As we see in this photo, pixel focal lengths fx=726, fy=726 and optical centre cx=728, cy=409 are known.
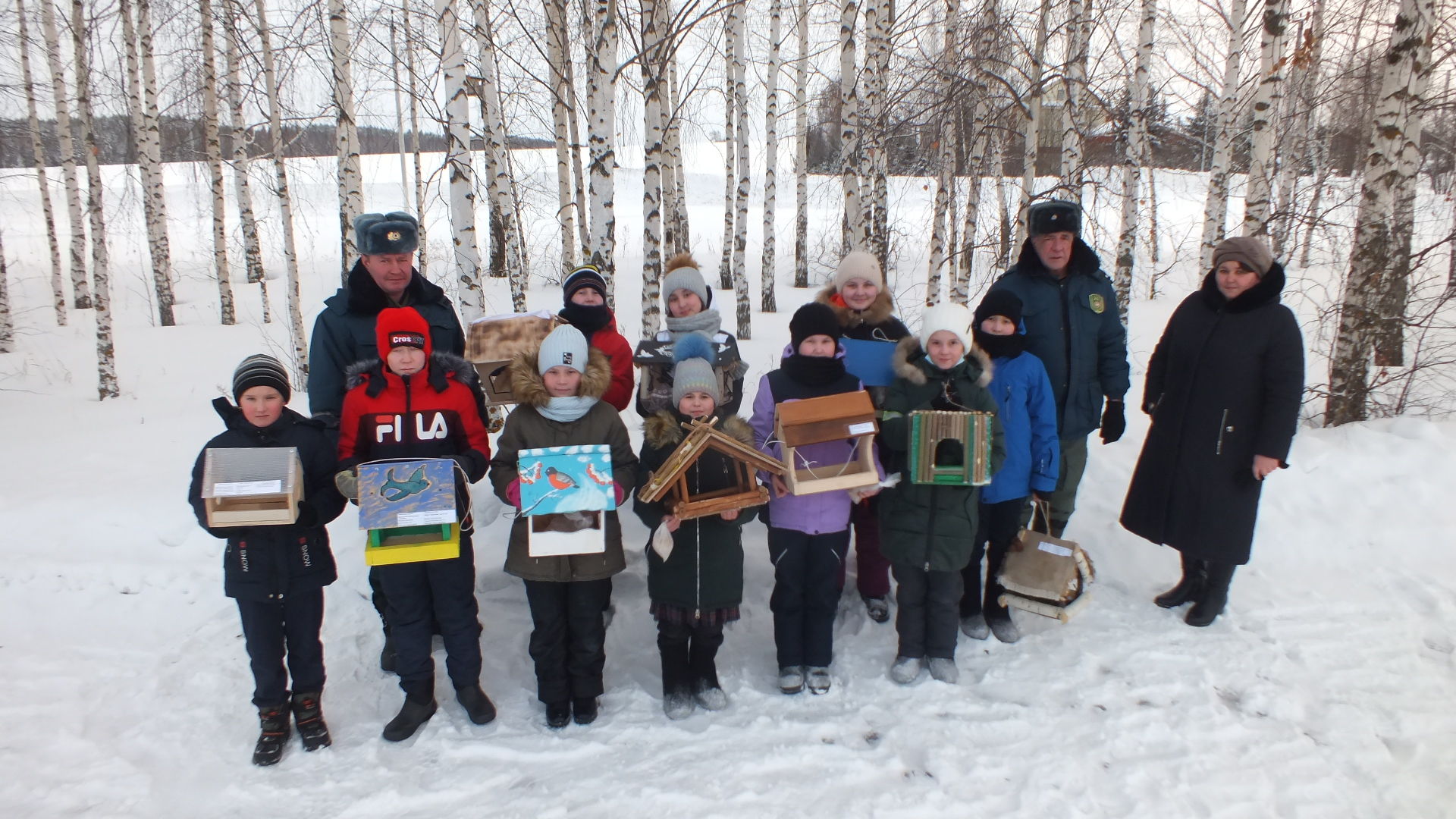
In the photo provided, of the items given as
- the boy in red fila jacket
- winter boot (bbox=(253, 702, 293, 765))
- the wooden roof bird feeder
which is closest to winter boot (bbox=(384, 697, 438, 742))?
the boy in red fila jacket

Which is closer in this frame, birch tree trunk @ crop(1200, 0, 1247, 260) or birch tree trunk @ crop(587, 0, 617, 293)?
birch tree trunk @ crop(587, 0, 617, 293)

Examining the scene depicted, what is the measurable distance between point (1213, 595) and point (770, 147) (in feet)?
38.5

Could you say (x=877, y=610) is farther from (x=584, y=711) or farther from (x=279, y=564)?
(x=279, y=564)

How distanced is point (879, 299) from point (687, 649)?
2.15 metres

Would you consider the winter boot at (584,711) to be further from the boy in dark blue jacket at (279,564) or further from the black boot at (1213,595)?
the black boot at (1213,595)

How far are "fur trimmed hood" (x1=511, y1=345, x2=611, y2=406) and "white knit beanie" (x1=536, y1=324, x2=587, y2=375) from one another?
0.17ft

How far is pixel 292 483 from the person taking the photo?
9.68ft

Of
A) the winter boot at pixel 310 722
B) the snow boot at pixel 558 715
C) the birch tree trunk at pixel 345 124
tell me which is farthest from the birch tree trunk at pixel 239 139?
the snow boot at pixel 558 715

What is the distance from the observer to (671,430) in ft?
10.8

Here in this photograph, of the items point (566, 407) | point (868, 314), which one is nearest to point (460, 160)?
point (566, 407)

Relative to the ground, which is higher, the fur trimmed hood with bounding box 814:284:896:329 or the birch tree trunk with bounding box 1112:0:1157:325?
the birch tree trunk with bounding box 1112:0:1157:325

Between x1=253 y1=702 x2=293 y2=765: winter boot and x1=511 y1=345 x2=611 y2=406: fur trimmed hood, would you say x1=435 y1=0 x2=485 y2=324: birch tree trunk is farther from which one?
x1=253 y1=702 x2=293 y2=765: winter boot

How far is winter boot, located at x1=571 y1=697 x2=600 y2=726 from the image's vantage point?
3428 mm

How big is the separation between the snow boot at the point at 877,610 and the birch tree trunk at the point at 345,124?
4926mm
